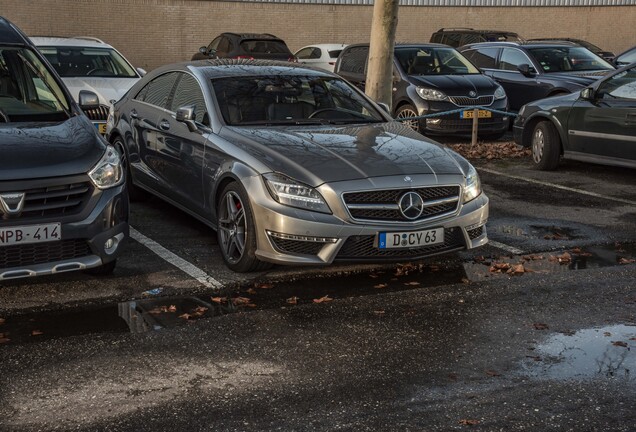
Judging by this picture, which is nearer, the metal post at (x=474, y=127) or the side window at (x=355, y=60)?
the metal post at (x=474, y=127)

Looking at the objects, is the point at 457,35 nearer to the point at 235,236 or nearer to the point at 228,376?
the point at 235,236

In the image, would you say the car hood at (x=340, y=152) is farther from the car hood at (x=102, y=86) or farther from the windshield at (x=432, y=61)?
the windshield at (x=432, y=61)

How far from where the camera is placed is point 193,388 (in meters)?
5.07

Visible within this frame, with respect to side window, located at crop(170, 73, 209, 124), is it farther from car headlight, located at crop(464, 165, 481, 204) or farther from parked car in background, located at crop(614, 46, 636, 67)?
parked car in background, located at crop(614, 46, 636, 67)

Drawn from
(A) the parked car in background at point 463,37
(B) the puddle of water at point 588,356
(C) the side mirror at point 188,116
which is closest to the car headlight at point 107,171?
(C) the side mirror at point 188,116

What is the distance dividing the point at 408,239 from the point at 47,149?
2596 mm

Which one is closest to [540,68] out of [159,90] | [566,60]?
[566,60]

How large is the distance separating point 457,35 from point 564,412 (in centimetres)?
2283

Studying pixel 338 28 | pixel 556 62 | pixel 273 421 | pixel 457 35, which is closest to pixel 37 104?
pixel 273 421

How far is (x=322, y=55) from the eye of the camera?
24.8 metres

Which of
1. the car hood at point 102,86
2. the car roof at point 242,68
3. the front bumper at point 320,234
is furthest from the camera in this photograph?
the car hood at point 102,86

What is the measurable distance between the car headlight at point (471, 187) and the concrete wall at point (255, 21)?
931 inches

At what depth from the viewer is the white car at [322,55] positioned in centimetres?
2440

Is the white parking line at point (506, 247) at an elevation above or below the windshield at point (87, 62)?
below
